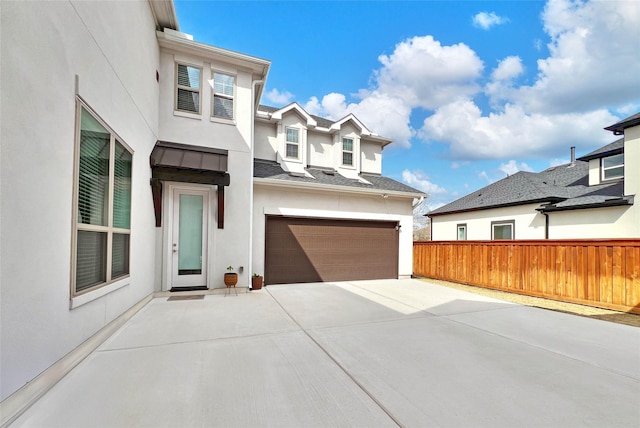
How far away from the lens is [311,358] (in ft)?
10.1

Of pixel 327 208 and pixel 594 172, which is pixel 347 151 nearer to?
pixel 327 208

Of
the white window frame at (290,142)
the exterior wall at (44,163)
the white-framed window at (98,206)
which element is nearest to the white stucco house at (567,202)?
the white window frame at (290,142)

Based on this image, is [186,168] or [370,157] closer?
[186,168]

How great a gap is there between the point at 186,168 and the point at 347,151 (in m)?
6.39

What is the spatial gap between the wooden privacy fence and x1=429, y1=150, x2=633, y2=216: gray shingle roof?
13.9 ft

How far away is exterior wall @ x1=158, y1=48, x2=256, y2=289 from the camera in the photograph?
21.1ft

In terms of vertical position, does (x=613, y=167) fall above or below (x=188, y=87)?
below

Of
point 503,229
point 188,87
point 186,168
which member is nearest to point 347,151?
point 188,87

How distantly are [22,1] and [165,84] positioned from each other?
15.9ft

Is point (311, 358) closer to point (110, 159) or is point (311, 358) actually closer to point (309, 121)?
point (110, 159)

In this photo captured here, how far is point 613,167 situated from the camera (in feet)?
32.7

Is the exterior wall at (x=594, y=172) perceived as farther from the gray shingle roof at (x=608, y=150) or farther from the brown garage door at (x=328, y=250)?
the brown garage door at (x=328, y=250)

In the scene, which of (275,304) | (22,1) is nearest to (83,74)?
(22,1)

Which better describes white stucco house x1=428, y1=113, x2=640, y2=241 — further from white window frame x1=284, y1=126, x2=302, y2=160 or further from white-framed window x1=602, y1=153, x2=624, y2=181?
white window frame x1=284, y1=126, x2=302, y2=160
